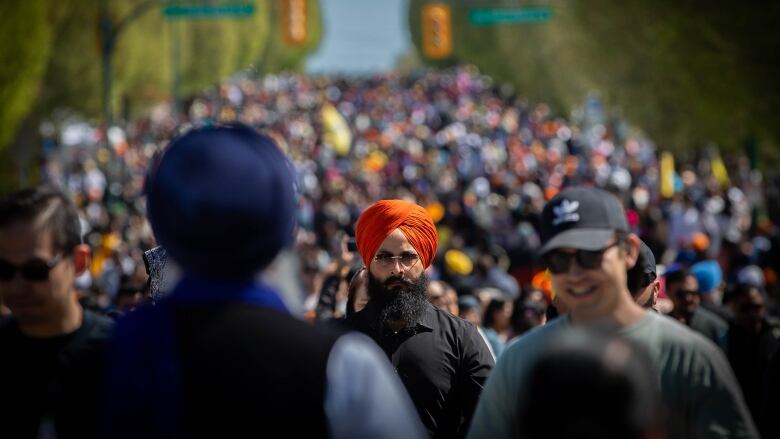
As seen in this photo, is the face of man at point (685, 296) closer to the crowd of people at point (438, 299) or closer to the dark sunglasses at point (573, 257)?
the crowd of people at point (438, 299)

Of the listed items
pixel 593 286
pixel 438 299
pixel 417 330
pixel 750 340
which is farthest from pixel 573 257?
pixel 750 340

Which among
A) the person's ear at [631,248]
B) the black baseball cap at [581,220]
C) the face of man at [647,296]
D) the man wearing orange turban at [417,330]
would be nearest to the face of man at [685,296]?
the face of man at [647,296]

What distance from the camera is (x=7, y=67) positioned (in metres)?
29.1

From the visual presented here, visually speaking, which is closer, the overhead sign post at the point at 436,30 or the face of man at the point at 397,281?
the face of man at the point at 397,281

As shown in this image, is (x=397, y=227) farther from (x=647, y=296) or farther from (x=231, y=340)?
(x=231, y=340)

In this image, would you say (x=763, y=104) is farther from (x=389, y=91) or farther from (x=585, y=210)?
(x=389, y=91)

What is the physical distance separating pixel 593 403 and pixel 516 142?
45347 mm

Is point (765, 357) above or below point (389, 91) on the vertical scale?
above

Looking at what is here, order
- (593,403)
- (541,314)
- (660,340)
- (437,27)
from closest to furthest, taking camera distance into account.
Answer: (593,403), (660,340), (541,314), (437,27)

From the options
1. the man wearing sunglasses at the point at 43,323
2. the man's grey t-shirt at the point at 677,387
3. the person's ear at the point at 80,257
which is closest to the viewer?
the man wearing sunglasses at the point at 43,323

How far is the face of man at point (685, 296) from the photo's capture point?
8.06 meters

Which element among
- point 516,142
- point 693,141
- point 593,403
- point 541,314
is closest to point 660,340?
point 593,403

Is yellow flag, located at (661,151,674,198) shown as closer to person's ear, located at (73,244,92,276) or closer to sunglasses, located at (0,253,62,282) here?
person's ear, located at (73,244,92,276)

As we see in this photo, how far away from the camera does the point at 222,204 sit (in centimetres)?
267
